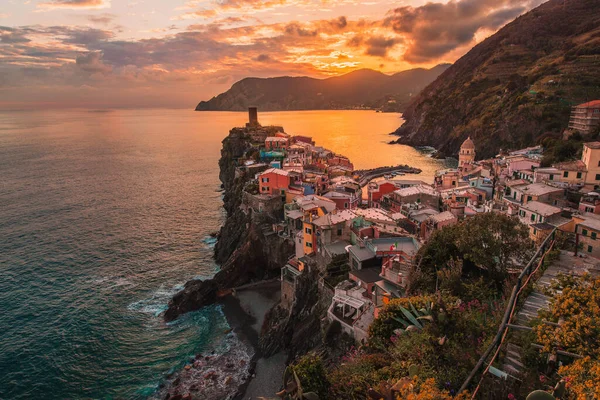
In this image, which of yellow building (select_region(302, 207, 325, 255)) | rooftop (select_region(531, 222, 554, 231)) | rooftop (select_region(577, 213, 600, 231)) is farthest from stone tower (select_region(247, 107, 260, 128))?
rooftop (select_region(577, 213, 600, 231))

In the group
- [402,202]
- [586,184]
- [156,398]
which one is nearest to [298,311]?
[156,398]

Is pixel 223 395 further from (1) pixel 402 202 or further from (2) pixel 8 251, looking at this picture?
(2) pixel 8 251

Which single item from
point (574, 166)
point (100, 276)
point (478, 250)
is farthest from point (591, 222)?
point (100, 276)

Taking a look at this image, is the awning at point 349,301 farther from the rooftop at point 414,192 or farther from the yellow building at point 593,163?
Result: the yellow building at point 593,163

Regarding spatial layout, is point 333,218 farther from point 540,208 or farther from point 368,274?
point 540,208

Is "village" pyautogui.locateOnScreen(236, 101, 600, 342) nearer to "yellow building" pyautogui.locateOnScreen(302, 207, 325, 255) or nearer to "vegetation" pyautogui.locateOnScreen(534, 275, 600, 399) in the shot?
"yellow building" pyautogui.locateOnScreen(302, 207, 325, 255)

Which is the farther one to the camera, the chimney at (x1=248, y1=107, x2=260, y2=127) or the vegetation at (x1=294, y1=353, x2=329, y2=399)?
the chimney at (x1=248, y1=107, x2=260, y2=127)
